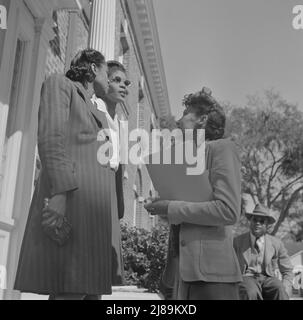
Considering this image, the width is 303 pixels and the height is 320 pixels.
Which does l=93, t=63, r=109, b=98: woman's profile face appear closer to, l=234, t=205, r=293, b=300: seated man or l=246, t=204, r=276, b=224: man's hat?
l=234, t=205, r=293, b=300: seated man

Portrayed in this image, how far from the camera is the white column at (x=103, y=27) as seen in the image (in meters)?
6.80

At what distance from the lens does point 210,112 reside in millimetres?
1991

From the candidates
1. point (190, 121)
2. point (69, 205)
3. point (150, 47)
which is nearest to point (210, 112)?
point (190, 121)

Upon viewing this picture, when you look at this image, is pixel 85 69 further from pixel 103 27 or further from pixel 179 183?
pixel 103 27

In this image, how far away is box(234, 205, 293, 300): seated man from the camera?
395 cm

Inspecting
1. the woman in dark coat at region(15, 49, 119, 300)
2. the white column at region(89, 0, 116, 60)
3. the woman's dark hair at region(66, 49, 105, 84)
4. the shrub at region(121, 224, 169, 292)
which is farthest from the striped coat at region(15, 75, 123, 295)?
the shrub at region(121, 224, 169, 292)

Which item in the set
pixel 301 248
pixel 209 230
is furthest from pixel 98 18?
pixel 301 248

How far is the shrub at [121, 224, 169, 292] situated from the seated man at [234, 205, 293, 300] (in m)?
4.44

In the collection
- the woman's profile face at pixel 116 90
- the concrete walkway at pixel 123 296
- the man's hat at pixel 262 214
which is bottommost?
the concrete walkway at pixel 123 296

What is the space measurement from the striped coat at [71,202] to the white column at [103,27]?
508 cm

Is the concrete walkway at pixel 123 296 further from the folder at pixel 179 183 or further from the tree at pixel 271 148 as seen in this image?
the tree at pixel 271 148

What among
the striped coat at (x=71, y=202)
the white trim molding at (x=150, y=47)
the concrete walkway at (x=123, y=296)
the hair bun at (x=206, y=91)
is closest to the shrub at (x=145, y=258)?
the concrete walkway at (x=123, y=296)

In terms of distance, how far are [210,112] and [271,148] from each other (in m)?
19.0

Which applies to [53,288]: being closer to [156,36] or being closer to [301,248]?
[156,36]
